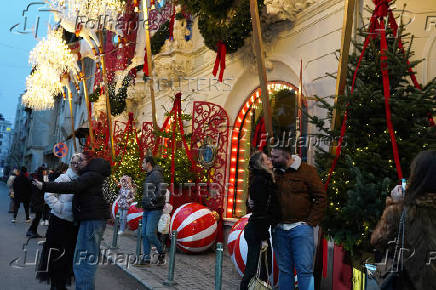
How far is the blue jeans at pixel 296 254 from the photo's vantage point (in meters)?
4.81

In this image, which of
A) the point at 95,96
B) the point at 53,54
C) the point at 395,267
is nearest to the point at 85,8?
the point at 53,54

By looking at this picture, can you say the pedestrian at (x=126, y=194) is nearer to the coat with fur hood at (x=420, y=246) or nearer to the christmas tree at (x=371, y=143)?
the christmas tree at (x=371, y=143)

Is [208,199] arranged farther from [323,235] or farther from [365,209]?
[365,209]

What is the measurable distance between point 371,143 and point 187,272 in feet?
14.2

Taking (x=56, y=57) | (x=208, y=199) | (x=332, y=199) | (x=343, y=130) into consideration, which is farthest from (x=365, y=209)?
(x=56, y=57)

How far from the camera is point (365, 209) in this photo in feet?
15.9

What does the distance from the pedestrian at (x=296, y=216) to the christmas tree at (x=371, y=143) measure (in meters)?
0.39

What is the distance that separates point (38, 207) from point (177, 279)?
676cm

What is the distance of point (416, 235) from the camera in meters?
2.58

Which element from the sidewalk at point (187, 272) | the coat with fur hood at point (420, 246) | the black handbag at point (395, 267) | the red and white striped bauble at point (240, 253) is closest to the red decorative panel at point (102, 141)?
the sidewalk at point (187, 272)

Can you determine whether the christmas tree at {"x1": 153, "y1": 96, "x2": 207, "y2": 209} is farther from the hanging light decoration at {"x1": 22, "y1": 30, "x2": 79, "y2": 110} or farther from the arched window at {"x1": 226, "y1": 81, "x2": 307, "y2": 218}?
the hanging light decoration at {"x1": 22, "y1": 30, "x2": 79, "y2": 110}

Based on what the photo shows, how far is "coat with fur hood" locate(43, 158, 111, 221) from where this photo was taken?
524cm

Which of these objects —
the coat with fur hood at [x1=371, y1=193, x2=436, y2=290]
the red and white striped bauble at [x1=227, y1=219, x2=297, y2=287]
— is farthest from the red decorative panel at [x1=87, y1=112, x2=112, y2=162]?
the coat with fur hood at [x1=371, y1=193, x2=436, y2=290]

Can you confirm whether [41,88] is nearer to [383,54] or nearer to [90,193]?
[90,193]
